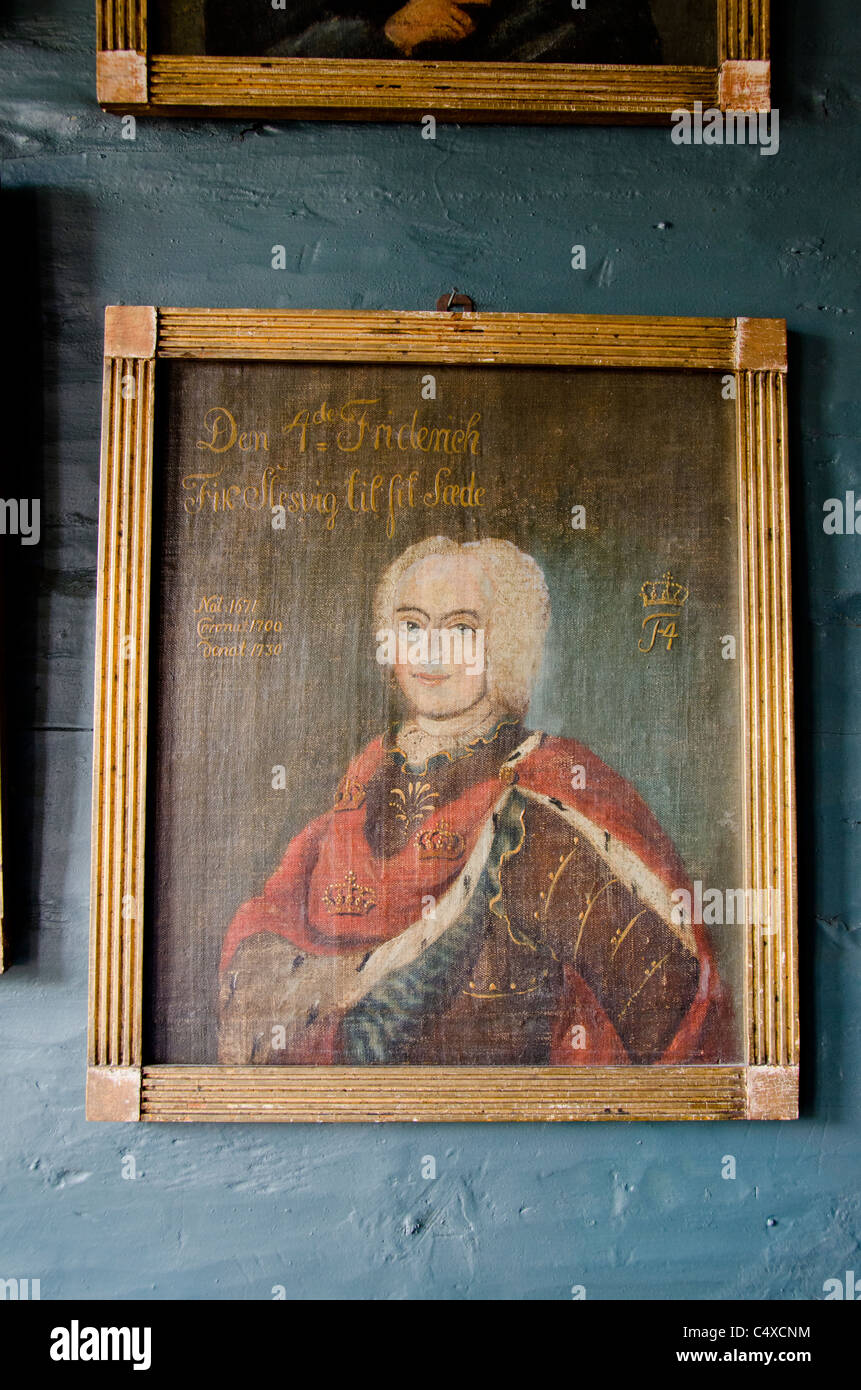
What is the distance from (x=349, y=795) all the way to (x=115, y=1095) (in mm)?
752

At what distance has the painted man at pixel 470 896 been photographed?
184 centimetres

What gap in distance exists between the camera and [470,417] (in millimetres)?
1908

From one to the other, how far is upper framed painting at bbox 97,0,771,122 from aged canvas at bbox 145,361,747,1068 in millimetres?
564

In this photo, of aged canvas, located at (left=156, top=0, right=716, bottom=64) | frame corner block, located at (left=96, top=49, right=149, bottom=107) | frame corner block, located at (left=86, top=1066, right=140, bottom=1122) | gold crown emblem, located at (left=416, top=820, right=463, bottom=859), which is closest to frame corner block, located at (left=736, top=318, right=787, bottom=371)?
aged canvas, located at (left=156, top=0, right=716, bottom=64)

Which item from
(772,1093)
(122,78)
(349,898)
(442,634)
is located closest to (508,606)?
(442,634)

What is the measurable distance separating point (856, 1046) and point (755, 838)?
505 mm

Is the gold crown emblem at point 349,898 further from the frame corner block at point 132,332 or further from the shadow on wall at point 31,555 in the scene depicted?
the frame corner block at point 132,332

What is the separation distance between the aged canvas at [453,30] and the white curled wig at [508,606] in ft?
3.41

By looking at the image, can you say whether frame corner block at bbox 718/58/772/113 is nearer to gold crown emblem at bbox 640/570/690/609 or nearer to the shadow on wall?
gold crown emblem at bbox 640/570/690/609

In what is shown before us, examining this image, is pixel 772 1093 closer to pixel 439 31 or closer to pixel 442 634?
pixel 442 634

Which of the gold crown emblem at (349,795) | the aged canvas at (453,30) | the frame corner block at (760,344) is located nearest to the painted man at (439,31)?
the aged canvas at (453,30)

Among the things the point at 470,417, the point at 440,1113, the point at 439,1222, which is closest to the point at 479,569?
the point at 470,417

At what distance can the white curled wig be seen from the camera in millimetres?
1886

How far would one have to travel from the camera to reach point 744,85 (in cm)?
192
